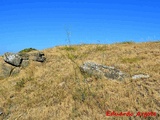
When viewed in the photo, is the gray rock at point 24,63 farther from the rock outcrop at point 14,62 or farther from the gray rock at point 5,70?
the gray rock at point 5,70

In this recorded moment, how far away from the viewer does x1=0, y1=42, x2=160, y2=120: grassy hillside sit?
12414 mm

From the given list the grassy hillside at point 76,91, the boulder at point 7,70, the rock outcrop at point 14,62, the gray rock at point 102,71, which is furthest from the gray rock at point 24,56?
the gray rock at point 102,71

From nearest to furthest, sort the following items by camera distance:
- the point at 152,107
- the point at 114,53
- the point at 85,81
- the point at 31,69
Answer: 1. the point at 152,107
2. the point at 85,81
3. the point at 31,69
4. the point at 114,53

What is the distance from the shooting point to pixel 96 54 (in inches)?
848

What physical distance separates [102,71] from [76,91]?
2.85 meters

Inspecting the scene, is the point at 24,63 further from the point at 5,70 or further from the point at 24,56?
the point at 5,70

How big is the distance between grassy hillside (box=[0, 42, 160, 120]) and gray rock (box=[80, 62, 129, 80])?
18.3 inches

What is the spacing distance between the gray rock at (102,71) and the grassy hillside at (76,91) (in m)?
0.46

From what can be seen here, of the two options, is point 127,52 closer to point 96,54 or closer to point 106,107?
point 96,54

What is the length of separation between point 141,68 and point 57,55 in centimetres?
839

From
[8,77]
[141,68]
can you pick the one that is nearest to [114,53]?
[141,68]

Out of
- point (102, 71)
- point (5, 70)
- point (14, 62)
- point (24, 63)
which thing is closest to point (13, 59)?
point (14, 62)

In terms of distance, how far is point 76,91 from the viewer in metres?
14.1

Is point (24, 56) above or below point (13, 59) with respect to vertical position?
above
